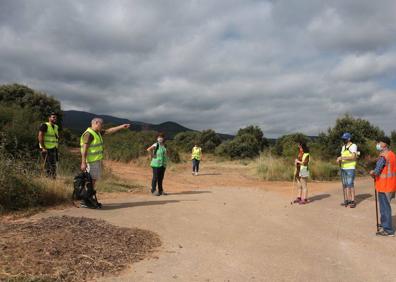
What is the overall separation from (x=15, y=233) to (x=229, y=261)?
323 cm

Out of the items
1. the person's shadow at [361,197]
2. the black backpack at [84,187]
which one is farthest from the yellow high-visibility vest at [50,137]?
the person's shadow at [361,197]

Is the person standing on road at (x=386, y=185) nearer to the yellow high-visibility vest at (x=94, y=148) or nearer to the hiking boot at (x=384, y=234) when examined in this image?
the hiking boot at (x=384, y=234)

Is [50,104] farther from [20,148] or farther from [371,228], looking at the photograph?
[371,228]

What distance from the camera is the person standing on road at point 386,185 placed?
805 cm

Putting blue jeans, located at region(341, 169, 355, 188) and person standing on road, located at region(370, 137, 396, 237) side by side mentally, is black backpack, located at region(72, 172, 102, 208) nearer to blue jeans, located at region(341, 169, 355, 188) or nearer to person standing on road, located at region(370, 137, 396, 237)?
person standing on road, located at region(370, 137, 396, 237)

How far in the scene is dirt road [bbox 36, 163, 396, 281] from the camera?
5.55 meters

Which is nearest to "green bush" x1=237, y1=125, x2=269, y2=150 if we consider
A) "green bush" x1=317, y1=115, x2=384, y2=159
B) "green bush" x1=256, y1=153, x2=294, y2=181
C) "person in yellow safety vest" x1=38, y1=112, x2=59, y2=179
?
"green bush" x1=317, y1=115, x2=384, y2=159

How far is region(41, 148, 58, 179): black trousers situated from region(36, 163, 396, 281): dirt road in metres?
1.73

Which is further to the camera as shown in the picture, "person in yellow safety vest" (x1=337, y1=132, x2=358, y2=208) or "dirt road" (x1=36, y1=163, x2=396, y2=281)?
"person in yellow safety vest" (x1=337, y1=132, x2=358, y2=208)

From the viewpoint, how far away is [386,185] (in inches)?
319

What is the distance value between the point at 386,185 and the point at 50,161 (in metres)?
8.15

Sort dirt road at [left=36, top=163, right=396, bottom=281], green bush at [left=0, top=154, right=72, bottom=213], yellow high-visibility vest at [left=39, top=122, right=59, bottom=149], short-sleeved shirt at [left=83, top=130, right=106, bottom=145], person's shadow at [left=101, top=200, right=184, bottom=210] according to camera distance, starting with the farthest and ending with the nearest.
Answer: yellow high-visibility vest at [left=39, top=122, right=59, bottom=149] → person's shadow at [left=101, top=200, right=184, bottom=210] → short-sleeved shirt at [left=83, top=130, right=106, bottom=145] → green bush at [left=0, top=154, right=72, bottom=213] → dirt road at [left=36, top=163, right=396, bottom=281]

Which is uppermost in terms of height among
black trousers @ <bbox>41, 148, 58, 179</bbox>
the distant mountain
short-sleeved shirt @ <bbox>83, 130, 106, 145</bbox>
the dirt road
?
the distant mountain

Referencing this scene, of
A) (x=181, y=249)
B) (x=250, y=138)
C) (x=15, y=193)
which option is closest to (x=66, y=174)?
(x=15, y=193)
